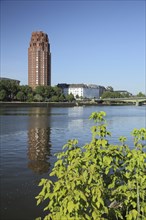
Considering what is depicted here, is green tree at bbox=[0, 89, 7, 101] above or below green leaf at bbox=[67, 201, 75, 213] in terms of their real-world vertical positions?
above

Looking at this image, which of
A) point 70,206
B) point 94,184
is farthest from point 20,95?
point 70,206

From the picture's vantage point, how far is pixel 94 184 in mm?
5668

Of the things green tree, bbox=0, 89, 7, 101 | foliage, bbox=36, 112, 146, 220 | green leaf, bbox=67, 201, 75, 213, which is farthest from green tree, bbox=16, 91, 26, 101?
green leaf, bbox=67, 201, 75, 213

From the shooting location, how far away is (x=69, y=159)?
6.11 metres

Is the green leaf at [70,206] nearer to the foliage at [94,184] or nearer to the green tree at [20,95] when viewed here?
the foliage at [94,184]

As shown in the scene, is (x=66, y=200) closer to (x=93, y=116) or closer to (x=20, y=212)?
(x=93, y=116)

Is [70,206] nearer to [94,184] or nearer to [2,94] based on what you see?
[94,184]

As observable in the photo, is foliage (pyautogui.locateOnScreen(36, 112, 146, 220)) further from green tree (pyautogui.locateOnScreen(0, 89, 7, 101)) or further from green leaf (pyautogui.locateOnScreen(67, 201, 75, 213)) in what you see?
green tree (pyautogui.locateOnScreen(0, 89, 7, 101))

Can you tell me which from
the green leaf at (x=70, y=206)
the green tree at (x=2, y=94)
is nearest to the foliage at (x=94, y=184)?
the green leaf at (x=70, y=206)

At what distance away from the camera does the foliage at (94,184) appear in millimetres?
5273

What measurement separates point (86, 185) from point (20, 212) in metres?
8.51

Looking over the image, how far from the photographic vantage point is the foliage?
17.3 ft

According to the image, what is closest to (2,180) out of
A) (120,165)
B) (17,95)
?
(120,165)

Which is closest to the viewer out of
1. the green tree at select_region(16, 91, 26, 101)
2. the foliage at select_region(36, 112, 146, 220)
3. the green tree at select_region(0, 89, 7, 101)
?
the foliage at select_region(36, 112, 146, 220)
